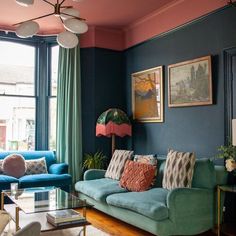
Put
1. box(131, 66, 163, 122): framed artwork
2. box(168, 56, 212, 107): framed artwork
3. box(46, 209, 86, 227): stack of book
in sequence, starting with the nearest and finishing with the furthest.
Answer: box(46, 209, 86, 227): stack of book, box(168, 56, 212, 107): framed artwork, box(131, 66, 163, 122): framed artwork

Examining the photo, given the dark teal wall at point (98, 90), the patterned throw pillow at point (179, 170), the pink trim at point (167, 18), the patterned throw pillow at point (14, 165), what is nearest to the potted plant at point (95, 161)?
the dark teal wall at point (98, 90)

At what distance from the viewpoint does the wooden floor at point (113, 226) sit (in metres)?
3.86

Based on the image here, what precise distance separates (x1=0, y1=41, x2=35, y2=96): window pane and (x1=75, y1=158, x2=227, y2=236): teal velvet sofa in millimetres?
3026

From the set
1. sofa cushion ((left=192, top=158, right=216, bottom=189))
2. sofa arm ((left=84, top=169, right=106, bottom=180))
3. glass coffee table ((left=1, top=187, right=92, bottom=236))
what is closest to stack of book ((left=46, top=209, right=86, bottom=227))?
glass coffee table ((left=1, top=187, right=92, bottom=236))

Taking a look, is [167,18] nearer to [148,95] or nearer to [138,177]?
[148,95]

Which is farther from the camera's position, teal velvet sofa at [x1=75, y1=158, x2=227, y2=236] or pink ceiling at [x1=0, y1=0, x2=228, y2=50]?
pink ceiling at [x1=0, y1=0, x2=228, y2=50]

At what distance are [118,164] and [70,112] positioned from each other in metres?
1.56

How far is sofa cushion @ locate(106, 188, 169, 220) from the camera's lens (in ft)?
11.1

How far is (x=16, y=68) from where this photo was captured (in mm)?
6352

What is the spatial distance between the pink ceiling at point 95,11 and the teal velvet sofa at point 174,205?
8.62 feet

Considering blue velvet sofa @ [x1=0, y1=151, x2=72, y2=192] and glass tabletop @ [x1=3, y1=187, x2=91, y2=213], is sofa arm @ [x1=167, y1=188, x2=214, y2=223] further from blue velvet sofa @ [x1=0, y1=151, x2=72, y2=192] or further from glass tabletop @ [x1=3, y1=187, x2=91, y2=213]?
blue velvet sofa @ [x1=0, y1=151, x2=72, y2=192]

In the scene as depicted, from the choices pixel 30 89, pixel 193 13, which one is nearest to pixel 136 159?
pixel 193 13

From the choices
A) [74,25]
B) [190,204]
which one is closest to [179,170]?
[190,204]

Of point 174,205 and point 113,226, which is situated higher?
point 174,205
